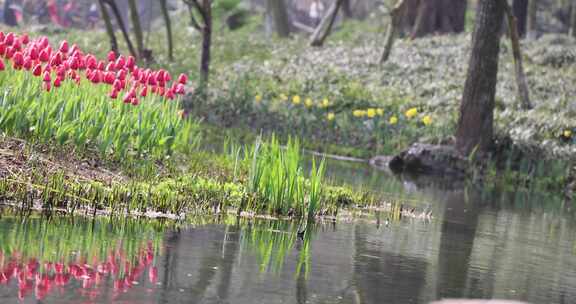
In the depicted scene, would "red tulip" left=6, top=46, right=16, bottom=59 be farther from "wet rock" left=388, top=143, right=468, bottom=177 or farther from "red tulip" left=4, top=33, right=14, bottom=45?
"wet rock" left=388, top=143, right=468, bottom=177

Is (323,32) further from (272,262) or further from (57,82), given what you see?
(272,262)

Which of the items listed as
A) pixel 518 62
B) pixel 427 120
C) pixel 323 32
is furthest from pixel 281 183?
pixel 323 32

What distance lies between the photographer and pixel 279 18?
154ft

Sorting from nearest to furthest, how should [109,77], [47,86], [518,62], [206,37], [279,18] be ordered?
1. [47,86]
2. [109,77]
3. [518,62]
4. [206,37]
5. [279,18]

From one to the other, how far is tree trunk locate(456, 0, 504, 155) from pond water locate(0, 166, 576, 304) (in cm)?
887

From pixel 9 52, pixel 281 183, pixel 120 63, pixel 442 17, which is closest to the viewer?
pixel 281 183

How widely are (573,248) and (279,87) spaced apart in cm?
1907

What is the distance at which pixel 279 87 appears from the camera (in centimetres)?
3116

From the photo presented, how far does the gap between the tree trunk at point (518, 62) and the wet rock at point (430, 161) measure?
275 cm

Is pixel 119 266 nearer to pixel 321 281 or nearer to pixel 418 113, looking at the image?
pixel 321 281

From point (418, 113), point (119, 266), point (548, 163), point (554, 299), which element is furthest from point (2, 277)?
point (418, 113)

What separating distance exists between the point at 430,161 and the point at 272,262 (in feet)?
46.7

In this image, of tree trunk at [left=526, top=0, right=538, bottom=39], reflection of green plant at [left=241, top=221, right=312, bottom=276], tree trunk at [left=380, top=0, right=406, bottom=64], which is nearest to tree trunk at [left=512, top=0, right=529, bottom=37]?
tree trunk at [left=526, top=0, right=538, bottom=39]

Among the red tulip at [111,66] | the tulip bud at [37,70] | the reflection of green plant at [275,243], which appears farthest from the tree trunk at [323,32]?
the reflection of green plant at [275,243]
